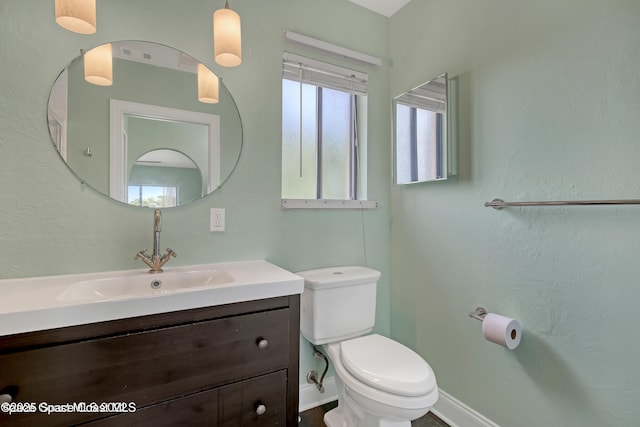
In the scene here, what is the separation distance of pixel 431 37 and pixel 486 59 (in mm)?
428

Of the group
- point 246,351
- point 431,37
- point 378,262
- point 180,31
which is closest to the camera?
point 246,351

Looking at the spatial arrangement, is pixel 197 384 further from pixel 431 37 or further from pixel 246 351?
pixel 431 37

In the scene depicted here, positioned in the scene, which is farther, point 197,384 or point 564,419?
point 564,419

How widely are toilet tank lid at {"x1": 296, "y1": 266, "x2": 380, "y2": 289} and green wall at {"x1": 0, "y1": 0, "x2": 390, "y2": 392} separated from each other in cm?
10

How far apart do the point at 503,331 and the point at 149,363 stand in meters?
1.35

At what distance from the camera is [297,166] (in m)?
1.87

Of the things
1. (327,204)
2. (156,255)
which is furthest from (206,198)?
(327,204)

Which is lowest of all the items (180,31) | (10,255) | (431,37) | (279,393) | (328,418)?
(328,418)

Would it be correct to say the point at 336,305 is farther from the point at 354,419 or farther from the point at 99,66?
the point at 99,66

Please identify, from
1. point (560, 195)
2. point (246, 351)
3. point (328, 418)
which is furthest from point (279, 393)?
point (560, 195)

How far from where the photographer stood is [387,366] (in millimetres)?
1256

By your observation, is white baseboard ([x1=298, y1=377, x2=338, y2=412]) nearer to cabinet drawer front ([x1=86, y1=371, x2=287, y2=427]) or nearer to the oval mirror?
cabinet drawer front ([x1=86, y1=371, x2=287, y2=427])

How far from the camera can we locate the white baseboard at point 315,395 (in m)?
1.71

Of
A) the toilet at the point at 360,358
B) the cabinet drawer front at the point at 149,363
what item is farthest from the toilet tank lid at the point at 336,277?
the cabinet drawer front at the point at 149,363
